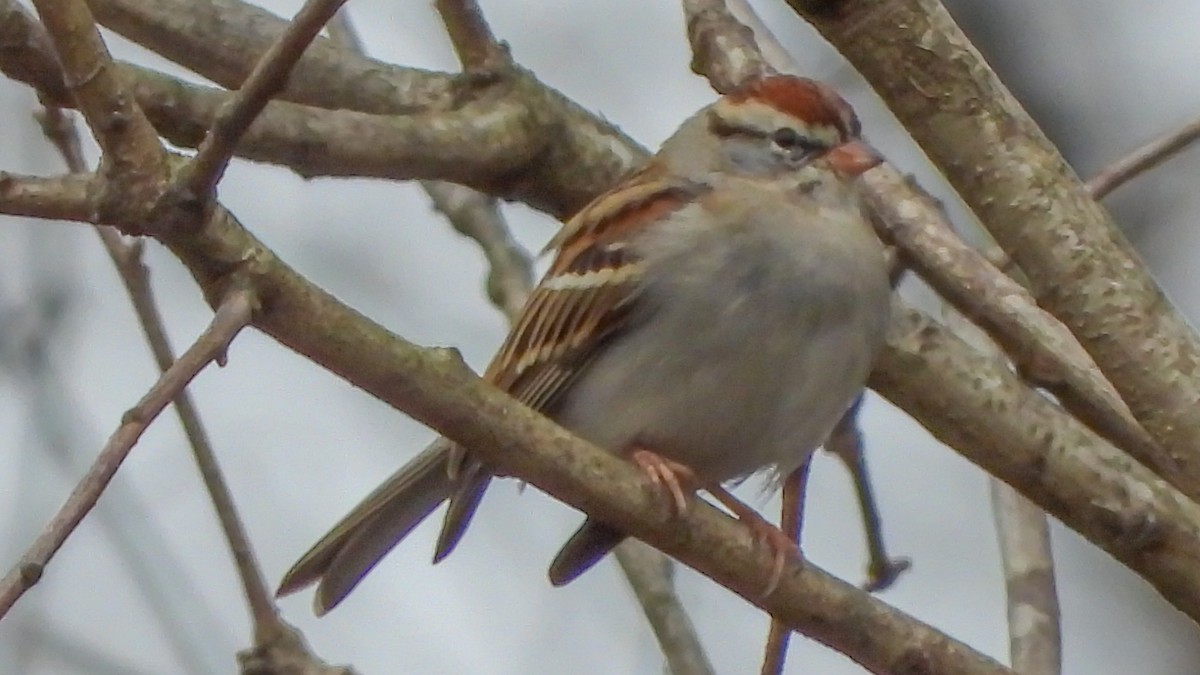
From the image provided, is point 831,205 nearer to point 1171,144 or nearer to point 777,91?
point 777,91

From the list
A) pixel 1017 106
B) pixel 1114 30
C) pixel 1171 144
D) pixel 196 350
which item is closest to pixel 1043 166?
pixel 1017 106

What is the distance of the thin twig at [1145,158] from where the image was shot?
95.9 inches

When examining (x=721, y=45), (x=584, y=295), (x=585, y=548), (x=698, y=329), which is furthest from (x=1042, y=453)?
(x=721, y=45)

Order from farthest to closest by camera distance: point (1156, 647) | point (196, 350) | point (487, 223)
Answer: point (1156, 647), point (487, 223), point (196, 350)

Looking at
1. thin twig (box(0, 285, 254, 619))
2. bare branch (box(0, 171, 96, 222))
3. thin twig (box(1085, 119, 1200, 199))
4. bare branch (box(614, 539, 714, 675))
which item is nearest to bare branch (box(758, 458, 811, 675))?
bare branch (box(614, 539, 714, 675))

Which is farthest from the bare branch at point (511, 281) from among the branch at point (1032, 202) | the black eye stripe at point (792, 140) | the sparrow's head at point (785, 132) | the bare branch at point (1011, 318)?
the branch at point (1032, 202)

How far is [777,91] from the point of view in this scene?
9.29 ft

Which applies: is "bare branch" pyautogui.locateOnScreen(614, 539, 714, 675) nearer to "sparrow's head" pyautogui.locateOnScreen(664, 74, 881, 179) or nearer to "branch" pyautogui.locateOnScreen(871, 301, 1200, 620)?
"branch" pyautogui.locateOnScreen(871, 301, 1200, 620)

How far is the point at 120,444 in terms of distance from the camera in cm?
139

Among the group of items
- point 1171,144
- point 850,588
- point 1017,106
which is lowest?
point 850,588

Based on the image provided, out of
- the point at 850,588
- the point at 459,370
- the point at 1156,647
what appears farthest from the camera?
the point at 1156,647

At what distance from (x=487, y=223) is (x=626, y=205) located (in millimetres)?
478

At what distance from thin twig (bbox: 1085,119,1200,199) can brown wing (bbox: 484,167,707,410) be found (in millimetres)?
606

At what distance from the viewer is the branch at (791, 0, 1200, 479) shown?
6.83 feet
